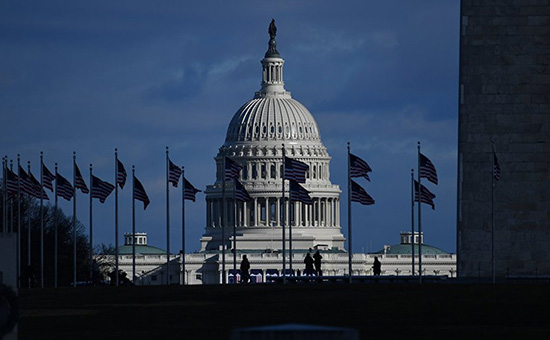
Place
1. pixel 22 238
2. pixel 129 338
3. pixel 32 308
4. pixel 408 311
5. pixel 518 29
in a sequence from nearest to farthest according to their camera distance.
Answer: pixel 129 338 < pixel 408 311 < pixel 32 308 < pixel 518 29 < pixel 22 238

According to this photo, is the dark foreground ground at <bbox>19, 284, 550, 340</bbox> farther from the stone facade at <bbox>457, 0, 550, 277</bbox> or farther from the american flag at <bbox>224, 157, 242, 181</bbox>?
the american flag at <bbox>224, 157, 242, 181</bbox>

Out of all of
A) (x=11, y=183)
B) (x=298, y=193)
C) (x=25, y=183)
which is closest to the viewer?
(x=298, y=193)

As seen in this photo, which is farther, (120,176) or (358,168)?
(120,176)

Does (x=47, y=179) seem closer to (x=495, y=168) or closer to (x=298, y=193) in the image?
(x=298, y=193)

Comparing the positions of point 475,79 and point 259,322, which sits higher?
point 475,79

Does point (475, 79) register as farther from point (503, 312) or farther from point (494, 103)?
point (503, 312)

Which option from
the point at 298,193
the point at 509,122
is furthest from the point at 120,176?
the point at 509,122

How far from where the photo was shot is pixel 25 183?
99.6 meters

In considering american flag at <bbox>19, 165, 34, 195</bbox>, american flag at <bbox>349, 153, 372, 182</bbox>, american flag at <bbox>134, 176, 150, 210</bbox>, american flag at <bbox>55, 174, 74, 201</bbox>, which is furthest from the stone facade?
american flag at <bbox>19, 165, 34, 195</bbox>

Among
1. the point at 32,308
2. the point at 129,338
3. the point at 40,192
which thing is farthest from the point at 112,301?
the point at 40,192

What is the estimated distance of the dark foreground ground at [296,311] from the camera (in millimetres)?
45375

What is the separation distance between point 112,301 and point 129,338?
16442 mm

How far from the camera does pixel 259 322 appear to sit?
4819 cm

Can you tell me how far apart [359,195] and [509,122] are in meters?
16.4
